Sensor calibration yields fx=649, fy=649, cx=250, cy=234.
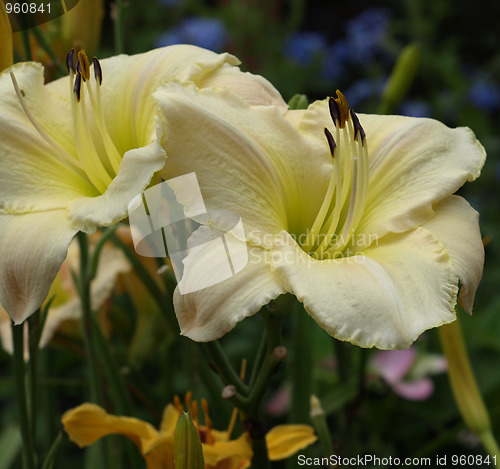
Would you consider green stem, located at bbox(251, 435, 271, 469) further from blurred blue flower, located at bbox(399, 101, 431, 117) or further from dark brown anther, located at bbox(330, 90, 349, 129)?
blurred blue flower, located at bbox(399, 101, 431, 117)

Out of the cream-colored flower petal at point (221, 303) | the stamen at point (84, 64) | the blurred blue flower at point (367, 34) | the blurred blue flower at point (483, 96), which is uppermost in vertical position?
the stamen at point (84, 64)

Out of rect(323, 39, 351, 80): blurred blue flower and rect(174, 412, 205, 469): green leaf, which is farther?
rect(323, 39, 351, 80): blurred blue flower

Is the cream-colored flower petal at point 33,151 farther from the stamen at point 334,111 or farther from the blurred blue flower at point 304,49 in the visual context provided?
the blurred blue flower at point 304,49

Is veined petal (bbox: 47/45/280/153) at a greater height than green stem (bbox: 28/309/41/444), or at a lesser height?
greater

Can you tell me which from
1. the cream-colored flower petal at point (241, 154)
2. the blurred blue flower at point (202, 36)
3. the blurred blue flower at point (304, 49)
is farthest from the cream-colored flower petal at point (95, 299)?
the blurred blue flower at point (304, 49)

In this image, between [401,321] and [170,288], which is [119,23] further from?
[401,321]

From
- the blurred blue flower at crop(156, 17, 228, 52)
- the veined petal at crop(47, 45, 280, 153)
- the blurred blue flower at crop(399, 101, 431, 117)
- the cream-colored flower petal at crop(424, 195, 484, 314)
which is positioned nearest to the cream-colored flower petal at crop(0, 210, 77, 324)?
the veined petal at crop(47, 45, 280, 153)

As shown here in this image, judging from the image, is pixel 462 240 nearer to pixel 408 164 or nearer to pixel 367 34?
pixel 408 164
